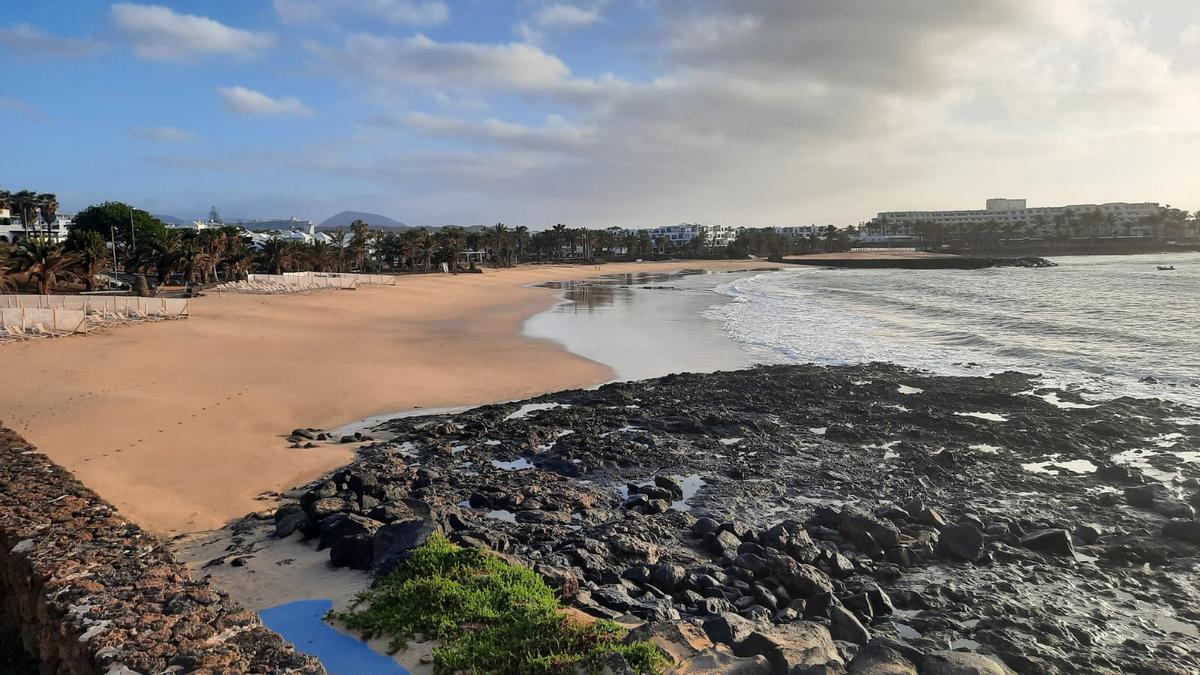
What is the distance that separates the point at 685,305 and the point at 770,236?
13384 centimetres

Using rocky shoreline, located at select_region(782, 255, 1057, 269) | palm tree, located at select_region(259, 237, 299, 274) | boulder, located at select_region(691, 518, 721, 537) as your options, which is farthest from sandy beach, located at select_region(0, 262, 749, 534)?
rocky shoreline, located at select_region(782, 255, 1057, 269)

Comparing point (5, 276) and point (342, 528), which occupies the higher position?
point (5, 276)

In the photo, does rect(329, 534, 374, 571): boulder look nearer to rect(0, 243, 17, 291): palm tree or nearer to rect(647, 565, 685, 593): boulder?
rect(647, 565, 685, 593): boulder

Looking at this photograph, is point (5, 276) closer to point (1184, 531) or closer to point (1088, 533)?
point (1088, 533)

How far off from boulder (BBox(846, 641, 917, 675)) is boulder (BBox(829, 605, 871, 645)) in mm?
974

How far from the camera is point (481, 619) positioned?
5781mm

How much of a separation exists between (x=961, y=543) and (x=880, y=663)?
425cm

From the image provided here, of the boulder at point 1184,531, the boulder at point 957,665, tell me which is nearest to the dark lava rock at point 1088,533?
the boulder at point 1184,531

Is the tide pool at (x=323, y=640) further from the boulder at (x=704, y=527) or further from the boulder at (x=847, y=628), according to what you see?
the boulder at (x=704, y=527)

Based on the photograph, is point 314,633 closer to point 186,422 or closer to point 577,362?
point 186,422

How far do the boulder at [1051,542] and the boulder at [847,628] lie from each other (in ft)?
12.2

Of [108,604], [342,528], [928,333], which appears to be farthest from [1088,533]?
[928,333]

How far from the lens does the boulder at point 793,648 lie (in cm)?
509

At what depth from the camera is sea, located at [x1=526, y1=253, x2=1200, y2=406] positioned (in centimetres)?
2184
